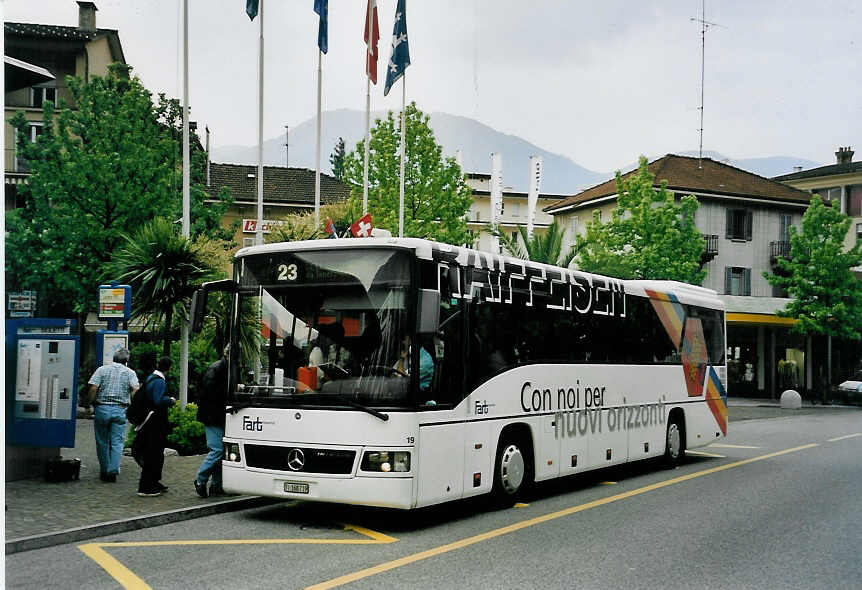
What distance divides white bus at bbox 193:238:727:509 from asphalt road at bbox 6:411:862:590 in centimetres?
56

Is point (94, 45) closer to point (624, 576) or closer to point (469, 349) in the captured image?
point (469, 349)

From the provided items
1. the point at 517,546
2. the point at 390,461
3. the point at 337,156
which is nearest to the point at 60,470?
the point at 390,461

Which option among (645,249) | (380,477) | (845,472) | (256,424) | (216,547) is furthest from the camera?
(645,249)

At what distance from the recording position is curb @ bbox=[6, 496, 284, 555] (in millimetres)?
8672

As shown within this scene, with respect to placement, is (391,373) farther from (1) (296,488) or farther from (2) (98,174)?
(2) (98,174)

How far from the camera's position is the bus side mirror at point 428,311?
939cm

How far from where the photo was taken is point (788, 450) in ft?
66.5

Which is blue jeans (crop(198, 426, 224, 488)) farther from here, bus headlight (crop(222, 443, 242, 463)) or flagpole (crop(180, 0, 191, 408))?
flagpole (crop(180, 0, 191, 408))

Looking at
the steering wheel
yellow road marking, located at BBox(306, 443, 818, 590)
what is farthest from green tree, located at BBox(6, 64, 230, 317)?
the steering wheel

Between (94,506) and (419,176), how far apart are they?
3014 centimetres

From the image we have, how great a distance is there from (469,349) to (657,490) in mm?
4565

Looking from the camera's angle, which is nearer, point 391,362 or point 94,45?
point 391,362

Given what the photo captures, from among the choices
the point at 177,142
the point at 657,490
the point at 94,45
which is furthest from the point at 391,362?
the point at 94,45

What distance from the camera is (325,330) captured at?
9.77m
